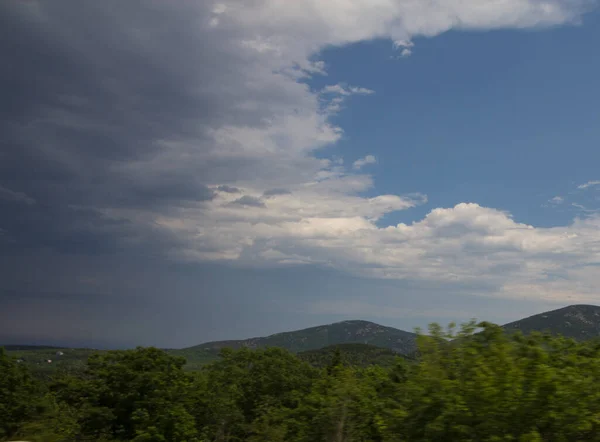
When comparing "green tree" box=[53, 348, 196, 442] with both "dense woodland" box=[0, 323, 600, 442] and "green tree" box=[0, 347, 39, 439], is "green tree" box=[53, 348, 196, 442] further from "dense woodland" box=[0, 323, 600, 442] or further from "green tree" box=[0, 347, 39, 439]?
"green tree" box=[0, 347, 39, 439]

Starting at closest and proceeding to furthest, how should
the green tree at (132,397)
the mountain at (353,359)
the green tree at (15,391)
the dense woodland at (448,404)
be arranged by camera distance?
the dense woodland at (448,404) → the mountain at (353,359) → the green tree at (132,397) → the green tree at (15,391)

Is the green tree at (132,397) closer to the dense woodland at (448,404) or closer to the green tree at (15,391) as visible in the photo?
the dense woodland at (448,404)

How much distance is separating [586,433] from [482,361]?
1714mm

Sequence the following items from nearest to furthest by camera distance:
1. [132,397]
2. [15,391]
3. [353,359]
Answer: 1. [132,397]
2. [15,391]
3. [353,359]

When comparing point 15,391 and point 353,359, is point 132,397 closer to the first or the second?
point 15,391

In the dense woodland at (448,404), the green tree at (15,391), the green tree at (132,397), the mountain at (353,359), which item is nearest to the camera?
the dense woodland at (448,404)

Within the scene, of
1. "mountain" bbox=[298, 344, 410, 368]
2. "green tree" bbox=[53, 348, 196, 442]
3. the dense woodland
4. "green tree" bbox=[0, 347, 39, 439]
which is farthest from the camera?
"green tree" bbox=[0, 347, 39, 439]

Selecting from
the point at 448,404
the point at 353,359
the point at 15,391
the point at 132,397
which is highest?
the point at 448,404

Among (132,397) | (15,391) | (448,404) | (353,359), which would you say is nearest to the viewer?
(448,404)

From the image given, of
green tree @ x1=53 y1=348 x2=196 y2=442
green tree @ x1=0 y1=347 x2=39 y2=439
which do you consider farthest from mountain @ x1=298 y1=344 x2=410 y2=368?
Result: green tree @ x1=0 y1=347 x2=39 y2=439

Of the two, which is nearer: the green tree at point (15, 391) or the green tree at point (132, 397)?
the green tree at point (132, 397)

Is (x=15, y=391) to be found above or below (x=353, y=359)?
above

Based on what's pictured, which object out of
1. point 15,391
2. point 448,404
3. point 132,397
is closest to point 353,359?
point 132,397

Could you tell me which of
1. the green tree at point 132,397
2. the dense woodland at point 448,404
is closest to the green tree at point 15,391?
the dense woodland at point 448,404
